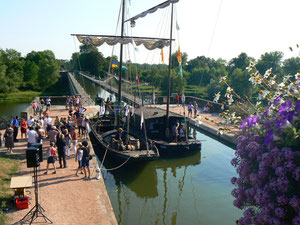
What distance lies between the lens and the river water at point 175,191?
34.1ft

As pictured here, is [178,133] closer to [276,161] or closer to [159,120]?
[159,120]

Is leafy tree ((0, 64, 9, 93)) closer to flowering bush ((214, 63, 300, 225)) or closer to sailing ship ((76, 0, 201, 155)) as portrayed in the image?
sailing ship ((76, 0, 201, 155))

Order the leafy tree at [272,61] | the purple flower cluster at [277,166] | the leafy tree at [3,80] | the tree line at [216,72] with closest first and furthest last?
the purple flower cluster at [277,166]
the tree line at [216,72]
the leafy tree at [272,61]
the leafy tree at [3,80]

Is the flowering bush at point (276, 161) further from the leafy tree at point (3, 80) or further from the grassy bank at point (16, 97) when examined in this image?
the grassy bank at point (16, 97)

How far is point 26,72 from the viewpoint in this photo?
7812 centimetres

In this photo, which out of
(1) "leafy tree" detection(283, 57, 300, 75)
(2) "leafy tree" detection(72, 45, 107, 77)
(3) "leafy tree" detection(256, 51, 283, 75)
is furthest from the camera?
(2) "leafy tree" detection(72, 45, 107, 77)

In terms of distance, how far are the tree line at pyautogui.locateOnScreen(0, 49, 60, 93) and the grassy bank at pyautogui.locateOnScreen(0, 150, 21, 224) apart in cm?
5106

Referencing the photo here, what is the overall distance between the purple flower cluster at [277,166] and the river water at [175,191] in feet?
20.5

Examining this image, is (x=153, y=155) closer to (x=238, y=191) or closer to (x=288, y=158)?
(x=238, y=191)

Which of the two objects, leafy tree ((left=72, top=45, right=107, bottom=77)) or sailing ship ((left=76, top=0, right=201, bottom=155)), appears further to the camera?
leafy tree ((left=72, top=45, right=107, bottom=77))

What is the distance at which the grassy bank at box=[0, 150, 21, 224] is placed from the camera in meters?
8.30

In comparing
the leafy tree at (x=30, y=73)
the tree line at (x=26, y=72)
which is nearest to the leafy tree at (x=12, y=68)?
the tree line at (x=26, y=72)

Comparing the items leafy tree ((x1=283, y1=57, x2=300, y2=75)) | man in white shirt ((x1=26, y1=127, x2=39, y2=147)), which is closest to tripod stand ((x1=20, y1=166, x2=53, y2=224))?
man in white shirt ((x1=26, y1=127, x2=39, y2=147))

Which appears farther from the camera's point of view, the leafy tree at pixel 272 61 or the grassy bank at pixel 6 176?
the leafy tree at pixel 272 61
